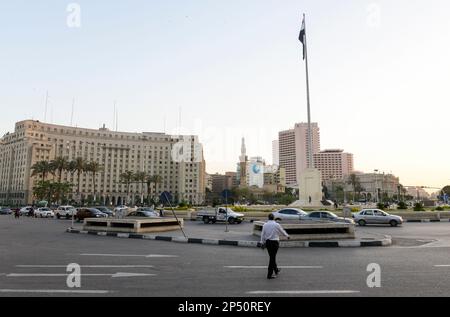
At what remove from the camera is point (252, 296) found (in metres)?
6.97

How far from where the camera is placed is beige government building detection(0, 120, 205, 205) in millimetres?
142000

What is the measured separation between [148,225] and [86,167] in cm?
8977

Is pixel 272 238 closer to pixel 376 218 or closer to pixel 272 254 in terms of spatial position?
pixel 272 254

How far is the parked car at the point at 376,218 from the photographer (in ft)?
95.2

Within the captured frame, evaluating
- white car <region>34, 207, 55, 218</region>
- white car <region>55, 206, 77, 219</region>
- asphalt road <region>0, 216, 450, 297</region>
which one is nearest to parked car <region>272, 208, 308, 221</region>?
asphalt road <region>0, 216, 450, 297</region>

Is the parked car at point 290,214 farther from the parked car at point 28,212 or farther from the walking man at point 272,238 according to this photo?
the parked car at point 28,212

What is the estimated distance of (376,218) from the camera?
29609 millimetres

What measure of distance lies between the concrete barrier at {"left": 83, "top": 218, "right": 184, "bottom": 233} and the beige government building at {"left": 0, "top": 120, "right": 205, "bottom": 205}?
108 meters

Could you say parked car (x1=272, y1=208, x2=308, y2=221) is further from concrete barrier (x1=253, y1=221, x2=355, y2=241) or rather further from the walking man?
the walking man

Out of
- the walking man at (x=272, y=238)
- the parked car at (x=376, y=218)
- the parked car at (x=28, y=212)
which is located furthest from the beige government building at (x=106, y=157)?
the walking man at (x=272, y=238)

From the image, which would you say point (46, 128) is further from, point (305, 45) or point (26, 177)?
point (305, 45)

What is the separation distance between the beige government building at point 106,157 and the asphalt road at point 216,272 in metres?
120

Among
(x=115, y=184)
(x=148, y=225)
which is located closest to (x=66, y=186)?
(x=115, y=184)

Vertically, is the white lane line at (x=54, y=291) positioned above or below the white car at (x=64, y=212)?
below
